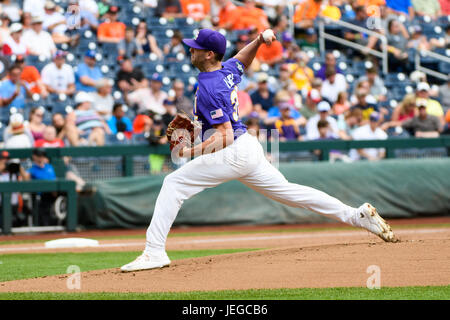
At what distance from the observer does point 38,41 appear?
15.6 metres

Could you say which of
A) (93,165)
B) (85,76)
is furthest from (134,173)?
(85,76)

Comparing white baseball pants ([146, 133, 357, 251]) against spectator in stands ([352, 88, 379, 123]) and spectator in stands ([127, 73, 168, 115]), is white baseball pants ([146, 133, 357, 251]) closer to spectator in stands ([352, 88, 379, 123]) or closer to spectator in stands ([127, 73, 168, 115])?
spectator in stands ([127, 73, 168, 115])

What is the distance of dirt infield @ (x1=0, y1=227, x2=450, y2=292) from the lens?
6.52 meters

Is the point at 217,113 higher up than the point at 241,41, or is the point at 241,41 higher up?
the point at 241,41

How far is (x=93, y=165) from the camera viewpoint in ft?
45.1

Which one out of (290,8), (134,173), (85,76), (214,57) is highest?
(290,8)

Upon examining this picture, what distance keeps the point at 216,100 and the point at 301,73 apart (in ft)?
34.2

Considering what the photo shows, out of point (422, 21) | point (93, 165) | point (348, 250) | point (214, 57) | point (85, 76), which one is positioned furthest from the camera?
point (422, 21)

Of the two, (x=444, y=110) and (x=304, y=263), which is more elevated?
(x=444, y=110)

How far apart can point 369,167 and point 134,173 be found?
4.18m

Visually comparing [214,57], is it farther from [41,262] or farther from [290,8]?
[290,8]

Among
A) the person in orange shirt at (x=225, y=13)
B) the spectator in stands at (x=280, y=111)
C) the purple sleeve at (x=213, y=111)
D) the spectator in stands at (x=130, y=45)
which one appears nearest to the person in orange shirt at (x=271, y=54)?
the person in orange shirt at (x=225, y=13)

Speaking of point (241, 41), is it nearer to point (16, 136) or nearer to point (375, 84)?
point (375, 84)

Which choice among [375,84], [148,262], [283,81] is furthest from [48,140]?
[375,84]
